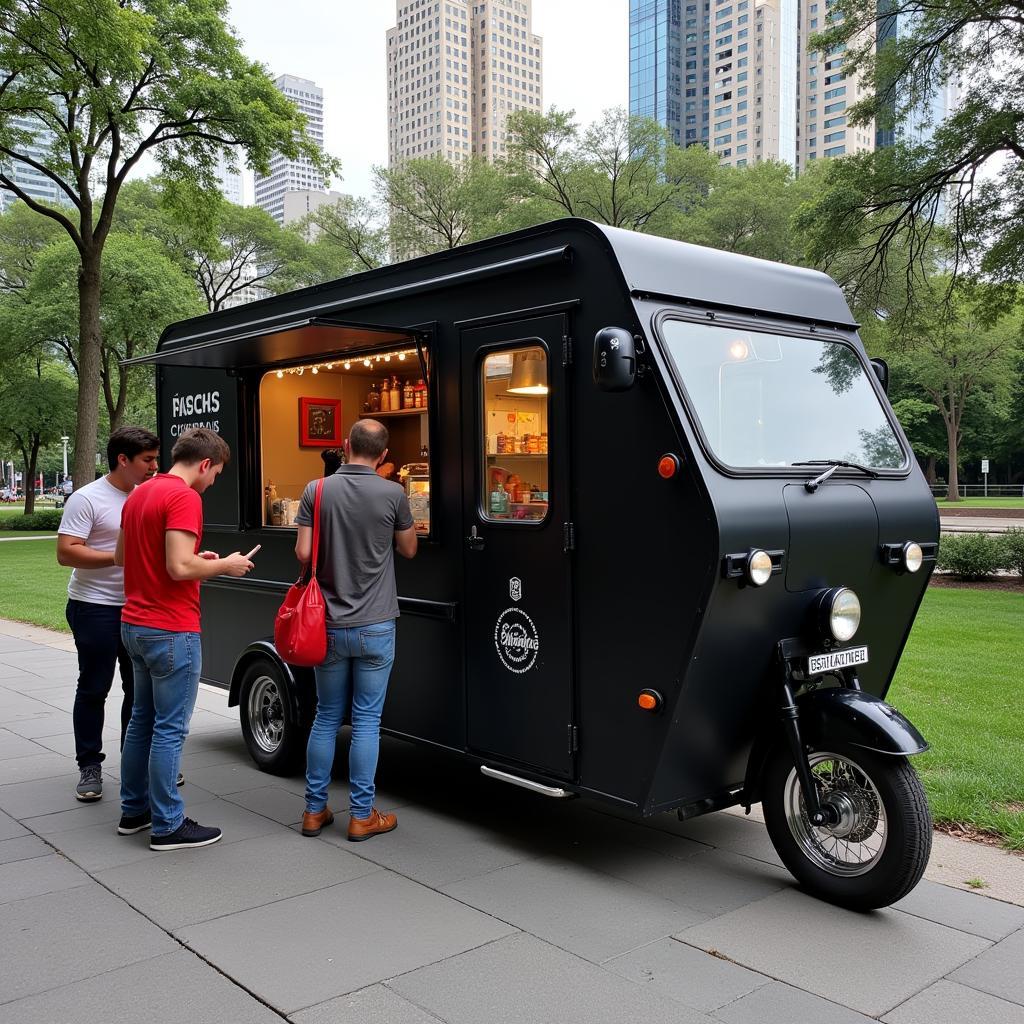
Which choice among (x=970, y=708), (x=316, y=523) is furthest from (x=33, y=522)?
(x=970, y=708)

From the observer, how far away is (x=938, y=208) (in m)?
14.0

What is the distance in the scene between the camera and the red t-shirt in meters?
4.44

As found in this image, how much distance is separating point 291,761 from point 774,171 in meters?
28.7

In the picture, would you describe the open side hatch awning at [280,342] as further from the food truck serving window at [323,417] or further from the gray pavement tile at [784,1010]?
the gray pavement tile at [784,1010]

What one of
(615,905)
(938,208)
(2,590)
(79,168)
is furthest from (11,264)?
(615,905)

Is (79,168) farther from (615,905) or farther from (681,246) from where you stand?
(615,905)

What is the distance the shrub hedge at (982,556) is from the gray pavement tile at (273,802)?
1246cm

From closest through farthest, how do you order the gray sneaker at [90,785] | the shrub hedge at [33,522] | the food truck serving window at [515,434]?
the food truck serving window at [515,434] < the gray sneaker at [90,785] < the shrub hedge at [33,522]

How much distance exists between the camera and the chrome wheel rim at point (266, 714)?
6.12m

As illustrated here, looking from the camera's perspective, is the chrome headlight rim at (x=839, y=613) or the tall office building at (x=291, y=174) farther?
the tall office building at (x=291, y=174)

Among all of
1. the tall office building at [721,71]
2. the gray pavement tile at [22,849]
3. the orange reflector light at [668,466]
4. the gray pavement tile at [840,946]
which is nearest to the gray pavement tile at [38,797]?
the gray pavement tile at [22,849]

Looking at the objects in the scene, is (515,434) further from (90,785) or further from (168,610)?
(90,785)

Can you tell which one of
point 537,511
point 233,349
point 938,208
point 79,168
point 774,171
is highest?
point 774,171

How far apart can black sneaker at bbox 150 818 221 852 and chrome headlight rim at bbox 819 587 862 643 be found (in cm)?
313
